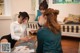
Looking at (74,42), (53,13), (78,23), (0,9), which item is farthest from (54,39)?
(0,9)

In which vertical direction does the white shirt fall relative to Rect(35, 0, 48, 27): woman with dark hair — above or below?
below

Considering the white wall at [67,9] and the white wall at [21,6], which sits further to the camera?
the white wall at [21,6]

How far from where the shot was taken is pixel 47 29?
2232 mm

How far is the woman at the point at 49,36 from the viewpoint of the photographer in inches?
88.0

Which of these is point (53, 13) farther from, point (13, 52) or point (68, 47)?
point (68, 47)

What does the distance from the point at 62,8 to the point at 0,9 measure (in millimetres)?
1953

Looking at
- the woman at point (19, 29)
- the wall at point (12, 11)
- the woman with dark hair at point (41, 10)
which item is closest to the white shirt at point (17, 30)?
the woman at point (19, 29)

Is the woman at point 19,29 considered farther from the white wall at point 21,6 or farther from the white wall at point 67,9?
the white wall at point 21,6

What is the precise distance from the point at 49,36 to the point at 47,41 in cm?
6

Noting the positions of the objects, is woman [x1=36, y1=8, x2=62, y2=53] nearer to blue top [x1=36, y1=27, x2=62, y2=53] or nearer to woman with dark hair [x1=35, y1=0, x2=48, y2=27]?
blue top [x1=36, y1=27, x2=62, y2=53]

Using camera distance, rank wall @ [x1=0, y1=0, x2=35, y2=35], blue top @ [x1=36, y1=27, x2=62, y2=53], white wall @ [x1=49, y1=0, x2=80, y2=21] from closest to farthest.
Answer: blue top @ [x1=36, y1=27, x2=62, y2=53]
white wall @ [x1=49, y1=0, x2=80, y2=21]
wall @ [x1=0, y1=0, x2=35, y2=35]

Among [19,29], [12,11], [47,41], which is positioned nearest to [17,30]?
[19,29]

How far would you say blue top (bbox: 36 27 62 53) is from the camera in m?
2.23

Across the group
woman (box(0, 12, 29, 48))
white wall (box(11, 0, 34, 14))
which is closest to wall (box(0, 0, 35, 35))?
white wall (box(11, 0, 34, 14))
